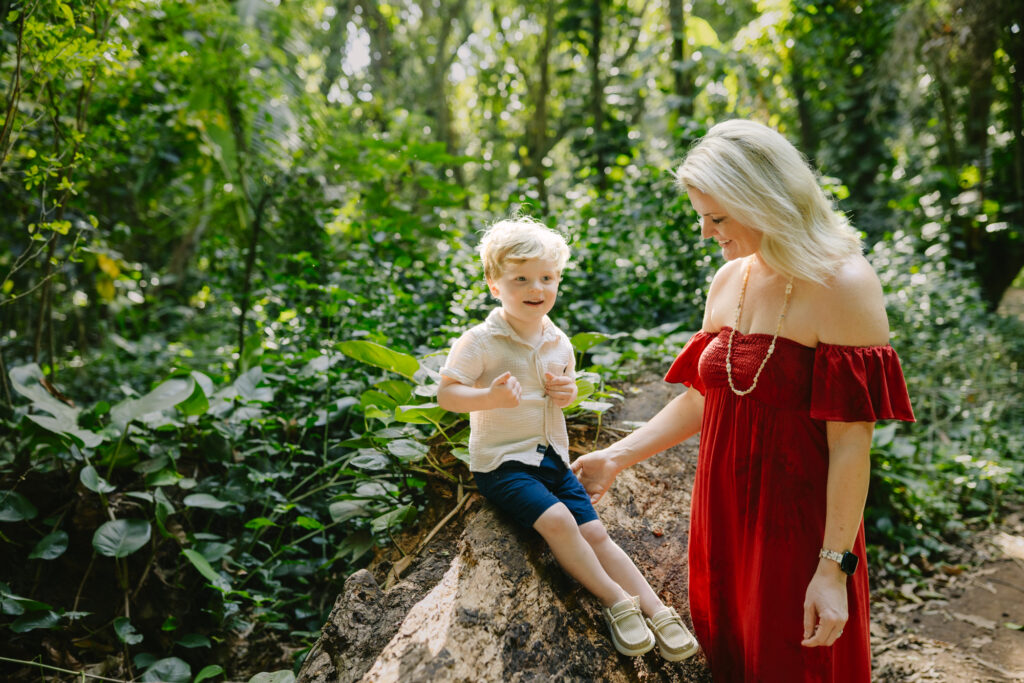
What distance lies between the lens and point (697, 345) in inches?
74.8

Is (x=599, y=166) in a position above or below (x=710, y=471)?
above

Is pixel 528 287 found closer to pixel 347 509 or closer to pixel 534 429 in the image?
pixel 534 429

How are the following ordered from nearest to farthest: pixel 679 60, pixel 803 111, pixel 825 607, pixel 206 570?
1. pixel 825 607
2. pixel 206 570
3. pixel 679 60
4. pixel 803 111

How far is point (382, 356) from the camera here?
7.21 ft

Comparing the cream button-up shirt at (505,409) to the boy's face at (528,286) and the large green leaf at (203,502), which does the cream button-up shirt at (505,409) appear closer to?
the boy's face at (528,286)

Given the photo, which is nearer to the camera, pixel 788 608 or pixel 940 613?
pixel 788 608

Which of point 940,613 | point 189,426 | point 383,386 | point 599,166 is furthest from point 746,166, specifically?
point 599,166

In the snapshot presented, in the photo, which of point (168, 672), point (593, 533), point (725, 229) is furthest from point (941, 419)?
point (168, 672)

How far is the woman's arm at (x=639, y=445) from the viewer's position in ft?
6.28

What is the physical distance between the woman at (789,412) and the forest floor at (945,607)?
2.71ft

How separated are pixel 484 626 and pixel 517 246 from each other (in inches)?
37.7

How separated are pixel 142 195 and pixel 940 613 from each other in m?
7.00

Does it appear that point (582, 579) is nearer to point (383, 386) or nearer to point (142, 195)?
point (383, 386)

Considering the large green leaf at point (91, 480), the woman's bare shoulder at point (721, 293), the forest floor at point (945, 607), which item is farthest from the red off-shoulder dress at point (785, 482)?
the large green leaf at point (91, 480)
